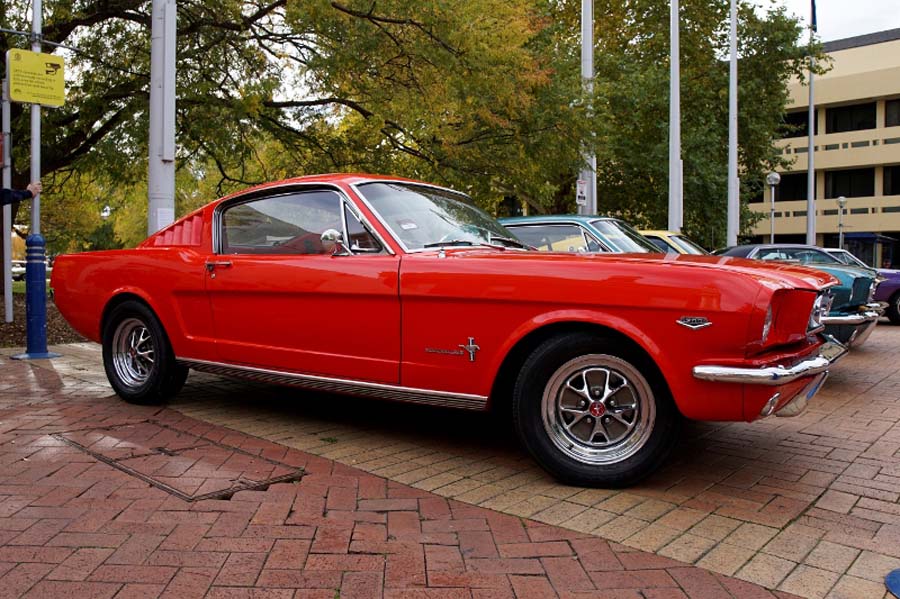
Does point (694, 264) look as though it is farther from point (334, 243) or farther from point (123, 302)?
point (123, 302)

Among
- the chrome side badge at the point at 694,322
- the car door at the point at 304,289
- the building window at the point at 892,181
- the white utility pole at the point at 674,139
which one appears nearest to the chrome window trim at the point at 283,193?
the car door at the point at 304,289

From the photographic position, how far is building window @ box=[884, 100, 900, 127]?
41906mm

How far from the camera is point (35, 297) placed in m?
7.83

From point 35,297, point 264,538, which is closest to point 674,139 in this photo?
point 35,297

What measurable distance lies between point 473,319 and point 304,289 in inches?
46.6

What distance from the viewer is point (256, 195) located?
205 inches

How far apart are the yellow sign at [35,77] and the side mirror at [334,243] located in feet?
18.5

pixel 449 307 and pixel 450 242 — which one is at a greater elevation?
pixel 450 242

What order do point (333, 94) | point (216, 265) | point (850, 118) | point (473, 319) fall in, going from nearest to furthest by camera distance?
1. point (473, 319)
2. point (216, 265)
3. point (333, 94)
4. point (850, 118)

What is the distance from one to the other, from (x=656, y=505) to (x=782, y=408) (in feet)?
2.49

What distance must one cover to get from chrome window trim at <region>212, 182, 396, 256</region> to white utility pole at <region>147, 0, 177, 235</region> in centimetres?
259

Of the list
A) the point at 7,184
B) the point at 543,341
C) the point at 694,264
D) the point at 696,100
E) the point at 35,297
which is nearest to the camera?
the point at 694,264

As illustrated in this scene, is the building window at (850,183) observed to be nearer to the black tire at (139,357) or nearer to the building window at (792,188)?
the building window at (792,188)

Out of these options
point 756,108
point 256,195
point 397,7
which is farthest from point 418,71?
point 756,108
